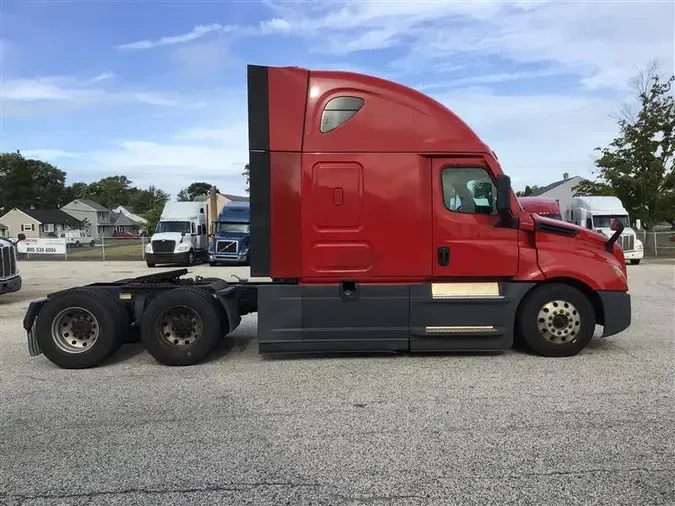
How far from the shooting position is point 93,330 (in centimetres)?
683

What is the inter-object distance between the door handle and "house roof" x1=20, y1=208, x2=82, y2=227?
85.5 meters

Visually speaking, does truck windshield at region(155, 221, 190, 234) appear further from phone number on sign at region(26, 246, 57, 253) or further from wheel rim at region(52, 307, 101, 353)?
wheel rim at region(52, 307, 101, 353)

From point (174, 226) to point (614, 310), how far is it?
2508 cm

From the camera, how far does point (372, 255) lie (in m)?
6.65

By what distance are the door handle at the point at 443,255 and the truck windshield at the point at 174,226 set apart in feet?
78.1

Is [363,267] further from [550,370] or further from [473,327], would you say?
[550,370]

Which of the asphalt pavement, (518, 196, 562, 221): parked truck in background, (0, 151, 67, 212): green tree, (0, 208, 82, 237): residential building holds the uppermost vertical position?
(0, 151, 67, 212): green tree

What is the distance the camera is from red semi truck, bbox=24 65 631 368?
6547mm

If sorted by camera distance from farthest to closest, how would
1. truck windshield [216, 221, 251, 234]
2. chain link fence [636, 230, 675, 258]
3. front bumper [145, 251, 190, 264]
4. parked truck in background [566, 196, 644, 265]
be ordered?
chain link fence [636, 230, 675, 258] < front bumper [145, 251, 190, 264] < truck windshield [216, 221, 251, 234] < parked truck in background [566, 196, 644, 265]

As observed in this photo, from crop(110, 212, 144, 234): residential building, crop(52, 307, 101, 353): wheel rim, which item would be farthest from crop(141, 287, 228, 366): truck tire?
crop(110, 212, 144, 234): residential building

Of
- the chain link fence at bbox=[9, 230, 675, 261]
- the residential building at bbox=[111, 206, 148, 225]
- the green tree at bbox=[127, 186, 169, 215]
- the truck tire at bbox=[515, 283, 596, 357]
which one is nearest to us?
the truck tire at bbox=[515, 283, 596, 357]

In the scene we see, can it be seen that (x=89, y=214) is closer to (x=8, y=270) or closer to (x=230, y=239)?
(x=230, y=239)

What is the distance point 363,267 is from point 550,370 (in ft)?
7.96

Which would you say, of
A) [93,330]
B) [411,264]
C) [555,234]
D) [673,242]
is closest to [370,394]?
[411,264]
